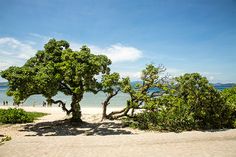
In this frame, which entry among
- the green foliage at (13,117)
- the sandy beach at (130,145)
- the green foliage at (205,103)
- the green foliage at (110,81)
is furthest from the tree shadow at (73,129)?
the green foliage at (205,103)

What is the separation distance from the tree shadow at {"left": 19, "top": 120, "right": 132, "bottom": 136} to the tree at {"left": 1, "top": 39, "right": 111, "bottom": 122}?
147 centimetres

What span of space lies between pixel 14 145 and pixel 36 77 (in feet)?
18.3

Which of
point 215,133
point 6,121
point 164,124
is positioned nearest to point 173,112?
point 164,124

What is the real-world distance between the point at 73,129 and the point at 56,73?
4506 mm

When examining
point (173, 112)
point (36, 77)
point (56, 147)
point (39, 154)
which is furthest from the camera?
point (173, 112)

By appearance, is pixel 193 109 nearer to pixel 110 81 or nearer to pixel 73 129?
pixel 110 81

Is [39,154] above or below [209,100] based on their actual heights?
below

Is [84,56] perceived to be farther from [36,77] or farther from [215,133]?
[215,133]

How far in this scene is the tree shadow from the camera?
1667cm

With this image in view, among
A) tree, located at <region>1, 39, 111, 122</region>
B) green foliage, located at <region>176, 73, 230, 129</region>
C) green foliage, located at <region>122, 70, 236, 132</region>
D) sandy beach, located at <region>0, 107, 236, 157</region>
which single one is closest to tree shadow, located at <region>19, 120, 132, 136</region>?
tree, located at <region>1, 39, 111, 122</region>

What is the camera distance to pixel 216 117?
16156 millimetres

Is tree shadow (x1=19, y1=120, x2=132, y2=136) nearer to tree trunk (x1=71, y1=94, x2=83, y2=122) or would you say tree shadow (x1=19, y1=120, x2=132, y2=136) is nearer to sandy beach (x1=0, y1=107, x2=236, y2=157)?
tree trunk (x1=71, y1=94, x2=83, y2=122)

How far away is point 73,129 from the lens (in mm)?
18062

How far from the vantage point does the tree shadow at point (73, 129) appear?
1667 cm
